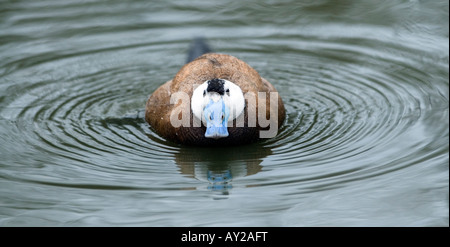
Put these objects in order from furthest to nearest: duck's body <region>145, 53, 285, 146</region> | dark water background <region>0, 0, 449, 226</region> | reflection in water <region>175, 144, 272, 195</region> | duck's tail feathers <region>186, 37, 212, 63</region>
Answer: duck's tail feathers <region>186, 37, 212, 63</region> → duck's body <region>145, 53, 285, 146</region> → reflection in water <region>175, 144, 272, 195</region> → dark water background <region>0, 0, 449, 226</region>

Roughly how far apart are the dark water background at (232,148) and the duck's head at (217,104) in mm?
299

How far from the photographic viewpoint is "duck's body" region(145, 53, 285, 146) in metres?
6.96

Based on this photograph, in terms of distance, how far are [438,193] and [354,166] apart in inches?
29.5

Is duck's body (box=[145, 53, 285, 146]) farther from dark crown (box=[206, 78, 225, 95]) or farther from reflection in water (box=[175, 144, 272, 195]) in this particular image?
reflection in water (box=[175, 144, 272, 195])

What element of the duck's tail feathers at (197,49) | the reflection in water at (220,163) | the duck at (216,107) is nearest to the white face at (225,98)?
the duck at (216,107)

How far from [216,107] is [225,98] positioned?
0.48 feet

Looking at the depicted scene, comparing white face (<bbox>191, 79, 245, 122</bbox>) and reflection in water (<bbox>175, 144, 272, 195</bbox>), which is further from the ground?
white face (<bbox>191, 79, 245, 122</bbox>)

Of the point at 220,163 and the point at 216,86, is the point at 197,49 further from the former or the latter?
the point at 220,163

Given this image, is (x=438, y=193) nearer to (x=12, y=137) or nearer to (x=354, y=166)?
(x=354, y=166)

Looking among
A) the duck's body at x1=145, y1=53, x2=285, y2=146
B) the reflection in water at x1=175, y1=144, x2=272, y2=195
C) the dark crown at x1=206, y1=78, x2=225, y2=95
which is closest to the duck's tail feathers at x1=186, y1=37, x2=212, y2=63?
the duck's body at x1=145, y1=53, x2=285, y2=146

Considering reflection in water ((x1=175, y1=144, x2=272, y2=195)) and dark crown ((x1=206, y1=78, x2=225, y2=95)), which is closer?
reflection in water ((x1=175, y1=144, x2=272, y2=195))

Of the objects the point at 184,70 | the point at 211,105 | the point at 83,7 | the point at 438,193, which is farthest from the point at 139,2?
the point at 438,193

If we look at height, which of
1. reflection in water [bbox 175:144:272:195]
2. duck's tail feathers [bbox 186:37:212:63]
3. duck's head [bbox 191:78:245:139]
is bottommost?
reflection in water [bbox 175:144:272:195]

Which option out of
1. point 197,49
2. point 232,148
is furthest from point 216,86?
point 197,49
